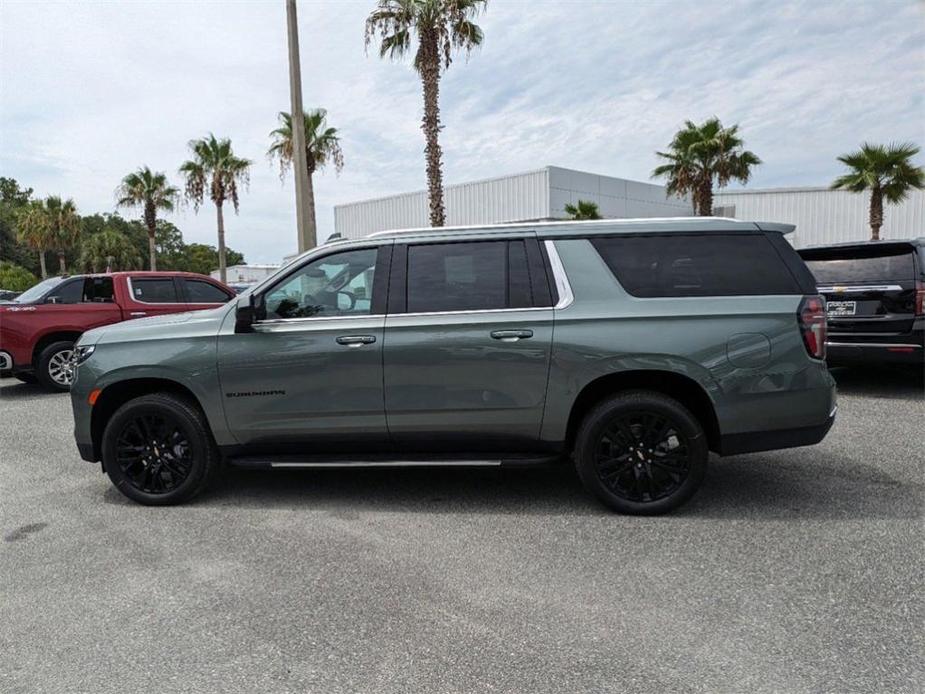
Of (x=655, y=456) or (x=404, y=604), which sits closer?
(x=404, y=604)

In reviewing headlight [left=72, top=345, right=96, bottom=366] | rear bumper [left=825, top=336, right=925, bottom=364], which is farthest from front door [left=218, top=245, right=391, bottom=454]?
rear bumper [left=825, top=336, right=925, bottom=364]

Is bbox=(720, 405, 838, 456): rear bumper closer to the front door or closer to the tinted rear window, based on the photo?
the front door

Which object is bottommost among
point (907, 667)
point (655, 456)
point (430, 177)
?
point (907, 667)

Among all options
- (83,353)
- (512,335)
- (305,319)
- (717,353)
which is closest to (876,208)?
(717,353)

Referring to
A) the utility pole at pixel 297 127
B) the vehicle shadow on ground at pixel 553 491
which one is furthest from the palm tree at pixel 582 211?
the vehicle shadow on ground at pixel 553 491

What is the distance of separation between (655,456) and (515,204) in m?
29.0

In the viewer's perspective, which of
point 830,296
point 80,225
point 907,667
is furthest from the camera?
point 80,225

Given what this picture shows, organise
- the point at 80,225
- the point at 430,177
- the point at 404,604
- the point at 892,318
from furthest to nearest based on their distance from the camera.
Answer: the point at 80,225
the point at 430,177
the point at 892,318
the point at 404,604

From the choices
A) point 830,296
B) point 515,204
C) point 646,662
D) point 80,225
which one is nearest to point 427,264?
point 646,662

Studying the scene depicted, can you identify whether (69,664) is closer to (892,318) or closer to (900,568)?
(900,568)

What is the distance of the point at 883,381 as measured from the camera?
8.77 meters

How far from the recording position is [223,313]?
448 cm

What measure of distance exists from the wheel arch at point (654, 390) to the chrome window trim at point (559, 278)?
52 cm

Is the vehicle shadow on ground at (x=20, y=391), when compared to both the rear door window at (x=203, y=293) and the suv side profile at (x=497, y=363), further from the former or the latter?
the suv side profile at (x=497, y=363)
